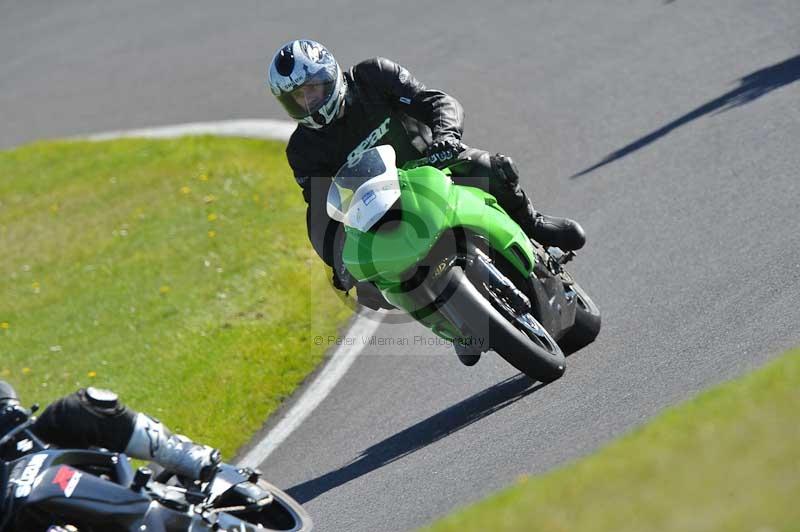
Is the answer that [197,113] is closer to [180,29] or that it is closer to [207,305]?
[180,29]

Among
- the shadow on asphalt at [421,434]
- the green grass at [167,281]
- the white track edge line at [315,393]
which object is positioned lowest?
the green grass at [167,281]

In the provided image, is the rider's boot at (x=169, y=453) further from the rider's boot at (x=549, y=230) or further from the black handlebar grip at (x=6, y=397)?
the rider's boot at (x=549, y=230)

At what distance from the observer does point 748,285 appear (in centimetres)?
732

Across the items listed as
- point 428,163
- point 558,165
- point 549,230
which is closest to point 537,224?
point 549,230

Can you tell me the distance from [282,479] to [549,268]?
2.04 meters

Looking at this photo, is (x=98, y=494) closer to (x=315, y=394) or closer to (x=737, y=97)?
(x=315, y=394)

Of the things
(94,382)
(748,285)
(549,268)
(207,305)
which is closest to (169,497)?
(549,268)

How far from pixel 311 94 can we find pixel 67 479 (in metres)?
2.90

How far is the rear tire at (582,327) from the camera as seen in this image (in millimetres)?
7422

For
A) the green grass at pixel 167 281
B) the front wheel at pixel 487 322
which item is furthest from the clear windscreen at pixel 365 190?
the green grass at pixel 167 281

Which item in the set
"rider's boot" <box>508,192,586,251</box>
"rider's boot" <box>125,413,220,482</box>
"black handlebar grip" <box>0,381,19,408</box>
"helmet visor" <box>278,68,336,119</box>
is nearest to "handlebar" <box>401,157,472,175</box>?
"rider's boot" <box>508,192,586,251</box>

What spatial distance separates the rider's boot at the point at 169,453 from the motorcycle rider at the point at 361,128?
1613 mm

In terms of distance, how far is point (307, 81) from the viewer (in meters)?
7.02

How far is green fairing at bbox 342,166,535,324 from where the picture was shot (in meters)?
6.25
